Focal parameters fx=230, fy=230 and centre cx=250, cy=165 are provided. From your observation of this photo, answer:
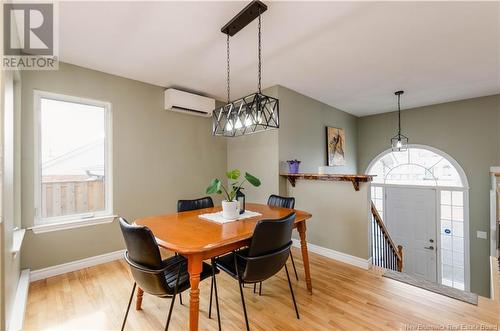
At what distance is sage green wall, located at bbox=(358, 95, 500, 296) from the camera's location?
4.06m

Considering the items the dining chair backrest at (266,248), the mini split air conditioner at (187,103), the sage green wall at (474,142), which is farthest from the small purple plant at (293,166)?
the sage green wall at (474,142)

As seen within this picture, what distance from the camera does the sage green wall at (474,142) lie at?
Answer: 13.3 feet

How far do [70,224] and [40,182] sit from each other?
58 centimetres

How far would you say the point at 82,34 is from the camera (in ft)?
7.25

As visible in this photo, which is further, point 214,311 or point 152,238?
point 214,311

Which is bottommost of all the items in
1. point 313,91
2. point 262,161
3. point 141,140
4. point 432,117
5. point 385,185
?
point 385,185

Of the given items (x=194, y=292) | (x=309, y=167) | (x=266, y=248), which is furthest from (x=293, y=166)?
(x=194, y=292)

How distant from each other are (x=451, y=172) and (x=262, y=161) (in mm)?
3834

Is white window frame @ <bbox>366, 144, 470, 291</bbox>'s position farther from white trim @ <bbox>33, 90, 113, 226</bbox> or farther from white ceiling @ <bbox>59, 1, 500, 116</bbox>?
white trim @ <bbox>33, 90, 113, 226</bbox>

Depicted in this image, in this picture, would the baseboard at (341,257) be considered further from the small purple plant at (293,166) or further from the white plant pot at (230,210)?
the white plant pot at (230,210)

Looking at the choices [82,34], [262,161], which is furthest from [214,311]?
[82,34]

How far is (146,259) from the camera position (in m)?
1.45

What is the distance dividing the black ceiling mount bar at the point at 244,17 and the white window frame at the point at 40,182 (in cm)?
203

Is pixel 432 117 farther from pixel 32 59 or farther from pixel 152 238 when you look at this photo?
pixel 32 59
